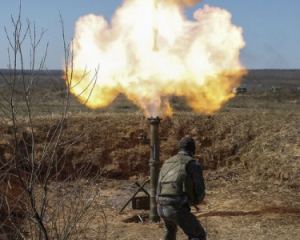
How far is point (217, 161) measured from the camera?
706 inches

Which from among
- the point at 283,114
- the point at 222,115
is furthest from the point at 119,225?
the point at 283,114

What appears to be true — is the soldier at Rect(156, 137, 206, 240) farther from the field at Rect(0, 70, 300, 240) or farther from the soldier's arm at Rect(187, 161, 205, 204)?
the field at Rect(0, 70, 300, 240)

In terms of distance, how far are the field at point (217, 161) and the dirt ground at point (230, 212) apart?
0.02m

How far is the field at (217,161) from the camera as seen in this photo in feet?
40.4

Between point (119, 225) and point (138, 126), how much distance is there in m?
7.49

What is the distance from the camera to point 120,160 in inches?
699

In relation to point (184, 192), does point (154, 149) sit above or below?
above

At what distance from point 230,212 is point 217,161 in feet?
17.7

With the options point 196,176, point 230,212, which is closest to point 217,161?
point 230,212

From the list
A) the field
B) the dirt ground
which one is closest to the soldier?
the dirt ground

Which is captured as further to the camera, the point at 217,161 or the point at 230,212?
the point at 217,161

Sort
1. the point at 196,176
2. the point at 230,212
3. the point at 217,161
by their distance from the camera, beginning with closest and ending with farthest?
the point at 196,176, the point at 230,212, the point at 217,161

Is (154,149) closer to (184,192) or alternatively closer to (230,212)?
(230,212)

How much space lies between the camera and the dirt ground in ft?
35.7
